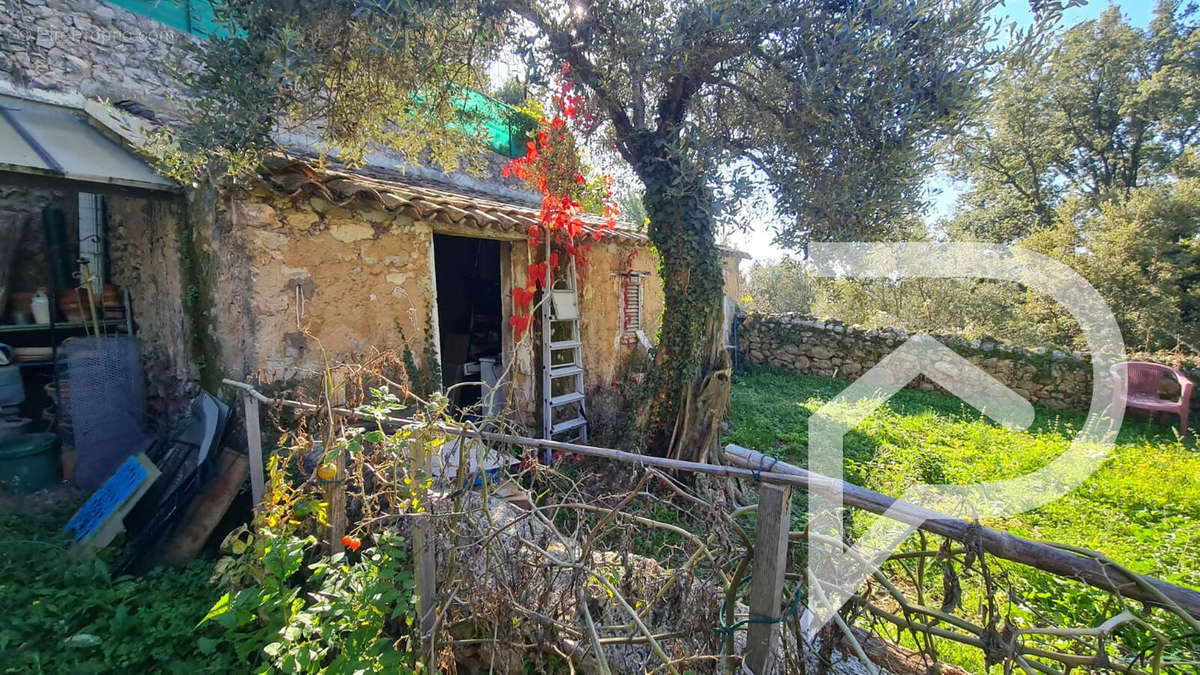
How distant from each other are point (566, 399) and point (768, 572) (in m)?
4.33

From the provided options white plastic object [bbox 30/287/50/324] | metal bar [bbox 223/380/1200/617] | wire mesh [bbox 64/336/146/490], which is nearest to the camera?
metal bar [bbox 223/380/1200/617]

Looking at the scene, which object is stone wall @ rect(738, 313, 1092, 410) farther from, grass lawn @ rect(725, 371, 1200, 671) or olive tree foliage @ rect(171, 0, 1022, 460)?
olive tree foliage @ rect(171, 0, 1022, 460)

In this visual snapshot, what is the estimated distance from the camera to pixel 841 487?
163 centimetres

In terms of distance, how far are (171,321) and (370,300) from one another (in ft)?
6.16

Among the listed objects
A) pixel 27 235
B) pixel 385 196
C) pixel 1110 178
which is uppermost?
pixel 1110 178

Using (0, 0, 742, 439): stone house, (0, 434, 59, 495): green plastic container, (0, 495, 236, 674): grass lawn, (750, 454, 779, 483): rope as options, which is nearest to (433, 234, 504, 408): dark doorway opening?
(0, 0, 742, 439): stone house

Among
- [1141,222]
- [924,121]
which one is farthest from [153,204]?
[1141,222]

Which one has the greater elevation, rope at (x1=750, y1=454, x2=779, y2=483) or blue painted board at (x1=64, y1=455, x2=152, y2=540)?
rope at (x1=750, y1=454, x2=779, y2=483)

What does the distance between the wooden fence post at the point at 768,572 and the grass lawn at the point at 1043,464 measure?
6.86ft

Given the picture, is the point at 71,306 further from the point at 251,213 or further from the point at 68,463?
the point at 251,213

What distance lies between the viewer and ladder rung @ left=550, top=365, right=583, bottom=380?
5.79m

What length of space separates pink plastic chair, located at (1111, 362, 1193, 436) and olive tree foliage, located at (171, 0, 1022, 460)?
692 cm

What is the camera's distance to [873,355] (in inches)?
409

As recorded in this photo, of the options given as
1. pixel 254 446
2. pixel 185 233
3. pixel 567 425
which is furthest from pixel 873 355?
pixel 185 233
